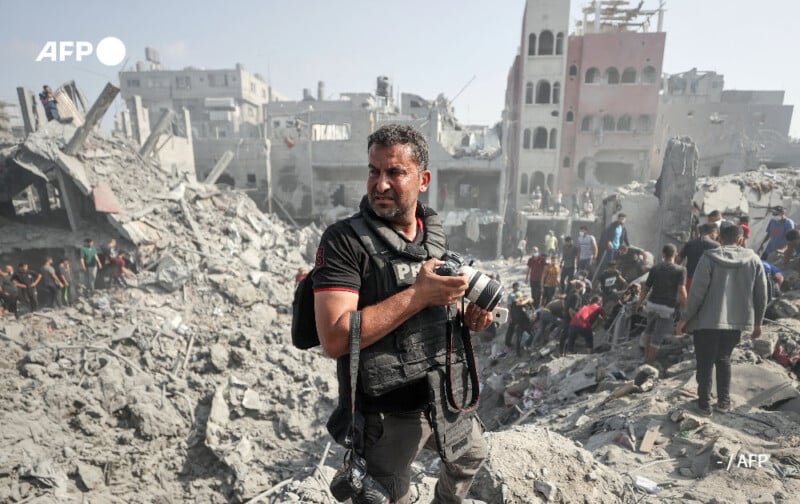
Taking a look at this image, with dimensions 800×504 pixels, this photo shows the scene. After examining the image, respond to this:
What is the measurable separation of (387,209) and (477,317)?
648mm

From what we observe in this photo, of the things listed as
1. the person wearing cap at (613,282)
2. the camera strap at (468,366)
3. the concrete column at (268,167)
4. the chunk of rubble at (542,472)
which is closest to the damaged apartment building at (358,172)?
the concrete column at (268,167)

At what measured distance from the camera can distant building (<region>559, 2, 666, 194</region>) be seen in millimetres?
24594

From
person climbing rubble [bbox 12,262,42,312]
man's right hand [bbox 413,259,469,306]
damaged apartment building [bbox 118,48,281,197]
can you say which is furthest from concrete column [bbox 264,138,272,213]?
man's right hand [bbox 413,259,469,306]

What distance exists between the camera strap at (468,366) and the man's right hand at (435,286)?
1.06ft

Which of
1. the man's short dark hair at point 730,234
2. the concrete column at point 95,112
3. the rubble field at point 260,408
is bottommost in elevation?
the rubble field at point 260,408

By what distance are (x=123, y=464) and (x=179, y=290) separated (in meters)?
5.44

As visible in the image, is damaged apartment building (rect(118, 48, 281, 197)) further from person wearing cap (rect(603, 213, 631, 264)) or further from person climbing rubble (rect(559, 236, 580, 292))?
person wearing cap (rect(603, 213, 631, 264))

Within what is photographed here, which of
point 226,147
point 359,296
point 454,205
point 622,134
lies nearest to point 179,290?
point 359,296

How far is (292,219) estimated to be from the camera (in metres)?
23.0

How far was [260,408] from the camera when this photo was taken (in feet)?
23.8

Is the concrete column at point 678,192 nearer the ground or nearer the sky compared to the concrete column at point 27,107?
nearer the ground

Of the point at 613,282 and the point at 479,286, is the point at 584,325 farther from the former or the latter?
the point at 479,286

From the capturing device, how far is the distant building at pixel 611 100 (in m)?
24.6

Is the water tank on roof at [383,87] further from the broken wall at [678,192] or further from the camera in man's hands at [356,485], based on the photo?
the camera in man's hands at [356,485]
